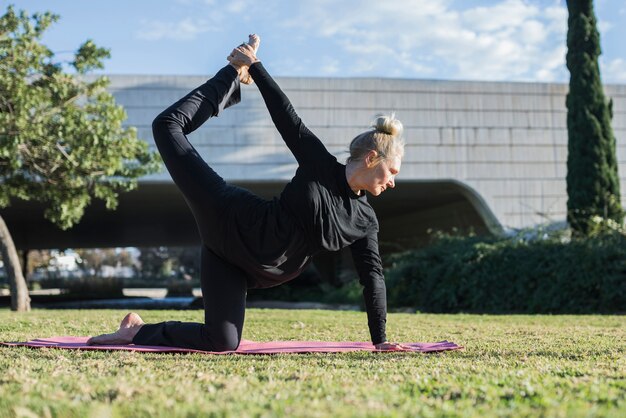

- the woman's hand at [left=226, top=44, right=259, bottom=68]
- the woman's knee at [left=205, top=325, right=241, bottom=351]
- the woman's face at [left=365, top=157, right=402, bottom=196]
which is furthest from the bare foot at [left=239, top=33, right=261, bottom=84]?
the woman's knee at [left=205, top=325, right=241, bottom=351]

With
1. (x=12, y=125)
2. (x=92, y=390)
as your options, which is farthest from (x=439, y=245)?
(x=92, y=390)

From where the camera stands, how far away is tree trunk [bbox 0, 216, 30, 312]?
42.5 feet

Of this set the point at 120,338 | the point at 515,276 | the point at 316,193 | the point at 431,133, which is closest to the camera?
the point at 316,193

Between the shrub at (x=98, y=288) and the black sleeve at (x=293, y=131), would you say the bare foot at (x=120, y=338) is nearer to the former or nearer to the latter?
the black sleeve at (x=293, y=131)

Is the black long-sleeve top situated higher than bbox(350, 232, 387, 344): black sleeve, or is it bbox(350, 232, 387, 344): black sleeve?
the black long-sleeve top

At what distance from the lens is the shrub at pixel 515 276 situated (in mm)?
12883

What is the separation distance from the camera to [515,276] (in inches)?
554

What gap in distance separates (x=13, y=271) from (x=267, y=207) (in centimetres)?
1049

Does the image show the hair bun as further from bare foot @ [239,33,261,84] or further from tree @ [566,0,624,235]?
tree @ [566,0,624,235]

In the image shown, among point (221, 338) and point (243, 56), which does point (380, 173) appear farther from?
point (221, 338)

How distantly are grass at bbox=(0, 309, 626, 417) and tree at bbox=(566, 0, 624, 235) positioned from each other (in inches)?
552

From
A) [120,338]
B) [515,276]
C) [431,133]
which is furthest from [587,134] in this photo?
[120,338]

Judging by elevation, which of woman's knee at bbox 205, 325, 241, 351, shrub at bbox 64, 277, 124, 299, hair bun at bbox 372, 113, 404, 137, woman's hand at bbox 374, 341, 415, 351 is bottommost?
shrub at bbox 64, 277, 124, 299

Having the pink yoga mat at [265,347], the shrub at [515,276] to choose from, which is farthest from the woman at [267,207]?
the shrub at [515,276]
